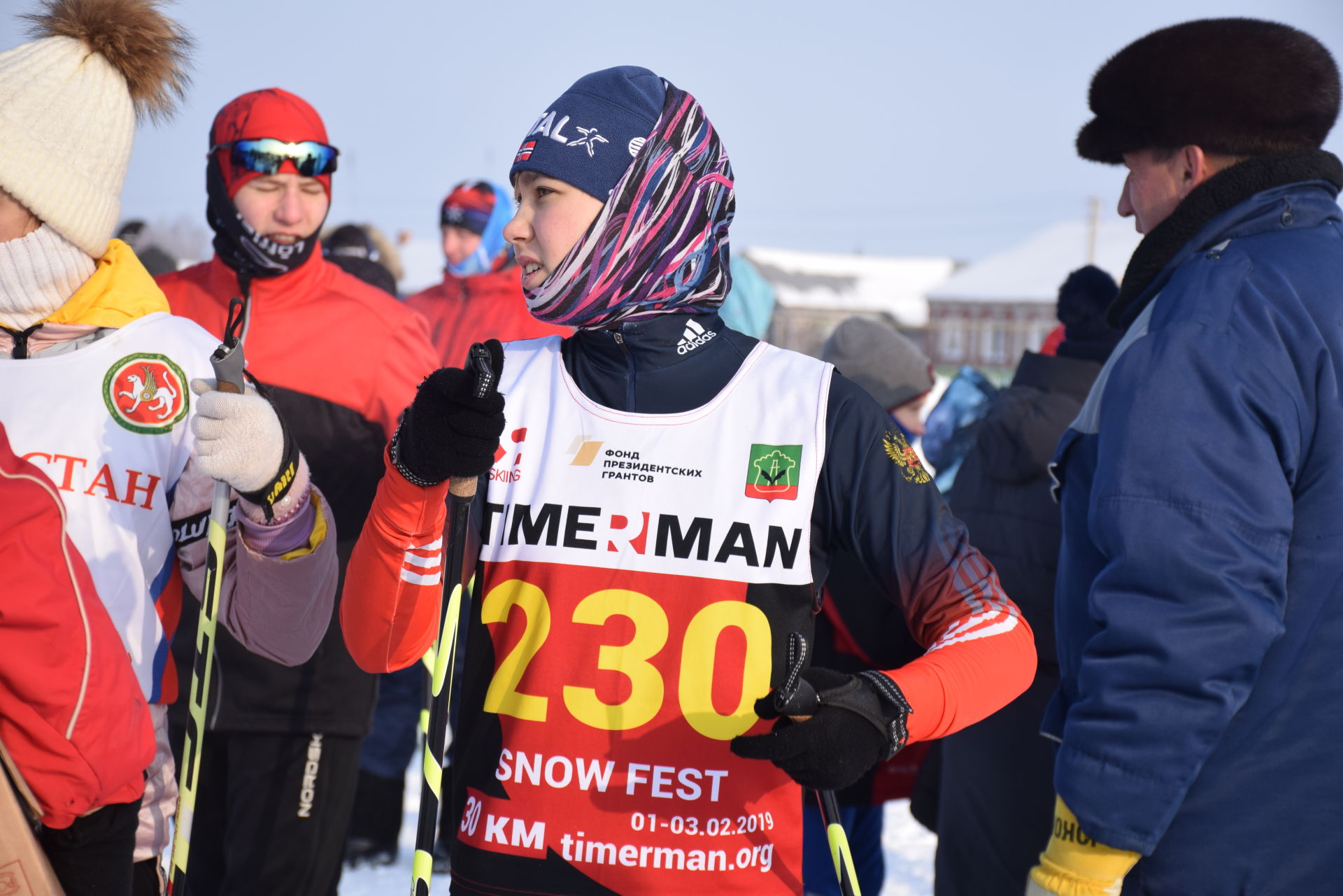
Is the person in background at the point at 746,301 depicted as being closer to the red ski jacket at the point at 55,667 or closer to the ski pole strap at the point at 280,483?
the ski pole strap at the point at 280,483

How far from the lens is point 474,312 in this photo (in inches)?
240

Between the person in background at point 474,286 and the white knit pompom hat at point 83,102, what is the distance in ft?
10.0

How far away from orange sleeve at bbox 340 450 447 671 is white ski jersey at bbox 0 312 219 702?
0.50m

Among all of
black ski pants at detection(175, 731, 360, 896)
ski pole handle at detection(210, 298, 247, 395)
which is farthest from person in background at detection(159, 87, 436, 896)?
ski pole handle at detection(210, 298, 247, 395)

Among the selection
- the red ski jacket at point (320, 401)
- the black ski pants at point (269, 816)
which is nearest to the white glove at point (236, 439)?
the red ski jacket at point (320, 401)

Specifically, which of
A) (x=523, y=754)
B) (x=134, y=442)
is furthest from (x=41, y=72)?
(x=523, y=754)

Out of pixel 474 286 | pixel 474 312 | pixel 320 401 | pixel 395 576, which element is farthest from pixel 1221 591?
pixel 474 286

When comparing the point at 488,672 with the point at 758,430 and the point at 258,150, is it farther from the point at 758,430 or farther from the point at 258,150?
the point at 258,150

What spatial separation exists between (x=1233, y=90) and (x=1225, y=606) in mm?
1024

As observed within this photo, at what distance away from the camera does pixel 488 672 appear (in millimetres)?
2057

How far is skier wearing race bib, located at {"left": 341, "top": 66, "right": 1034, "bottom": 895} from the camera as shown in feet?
6.45

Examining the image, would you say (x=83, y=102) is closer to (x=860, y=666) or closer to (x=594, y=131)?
(x=594, y=131)

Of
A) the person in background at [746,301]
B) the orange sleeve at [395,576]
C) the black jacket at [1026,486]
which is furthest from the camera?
the person in background at [746,301]

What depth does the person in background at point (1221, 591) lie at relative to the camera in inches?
79.4
